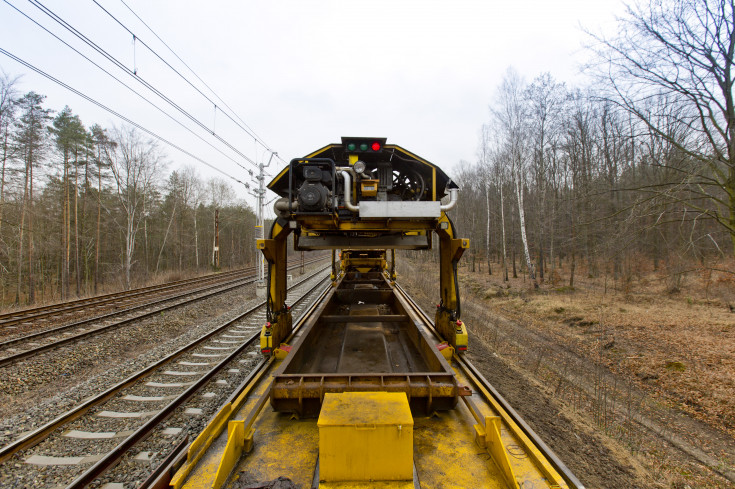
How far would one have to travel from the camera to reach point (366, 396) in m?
2.50

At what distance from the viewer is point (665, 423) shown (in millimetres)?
5105

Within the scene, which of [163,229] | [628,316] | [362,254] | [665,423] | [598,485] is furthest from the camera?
[163,229]

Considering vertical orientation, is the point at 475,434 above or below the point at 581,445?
above

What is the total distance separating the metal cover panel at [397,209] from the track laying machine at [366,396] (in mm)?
12

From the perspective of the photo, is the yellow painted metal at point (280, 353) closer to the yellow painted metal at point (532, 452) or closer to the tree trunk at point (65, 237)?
the yellow painted metal at point (532, 452)

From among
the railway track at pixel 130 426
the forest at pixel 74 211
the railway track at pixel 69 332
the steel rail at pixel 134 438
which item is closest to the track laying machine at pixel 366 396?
the railway track at pixel 130 426

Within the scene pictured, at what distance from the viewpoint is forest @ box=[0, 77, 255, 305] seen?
1800cm

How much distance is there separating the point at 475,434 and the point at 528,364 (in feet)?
18.0

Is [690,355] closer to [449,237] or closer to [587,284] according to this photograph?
[449,237]

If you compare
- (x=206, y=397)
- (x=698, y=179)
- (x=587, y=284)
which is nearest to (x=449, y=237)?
(x=206, y=397)

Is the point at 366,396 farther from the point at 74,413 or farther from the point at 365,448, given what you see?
the point at 74,413

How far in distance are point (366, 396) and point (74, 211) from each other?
95.7ft

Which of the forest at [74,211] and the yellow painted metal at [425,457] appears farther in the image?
the forest at [74,211]

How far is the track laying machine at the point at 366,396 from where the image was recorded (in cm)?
211
